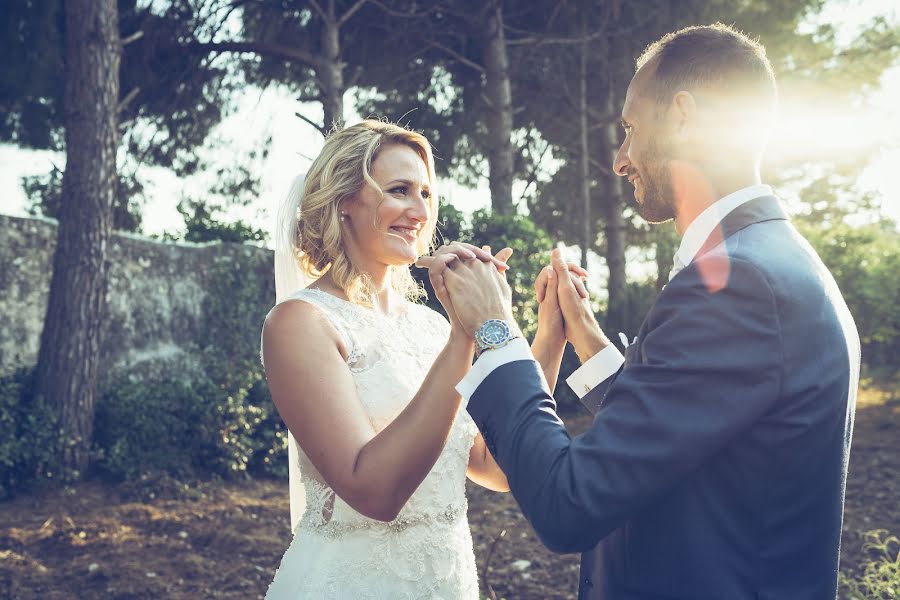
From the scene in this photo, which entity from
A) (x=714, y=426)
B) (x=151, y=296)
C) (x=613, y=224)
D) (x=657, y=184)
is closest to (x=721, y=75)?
(x=657, y=184)

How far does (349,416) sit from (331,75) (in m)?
8.68

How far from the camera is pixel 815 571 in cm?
168

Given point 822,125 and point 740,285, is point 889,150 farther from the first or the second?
point 740,285

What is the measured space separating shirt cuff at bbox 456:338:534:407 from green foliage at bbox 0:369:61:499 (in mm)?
6571

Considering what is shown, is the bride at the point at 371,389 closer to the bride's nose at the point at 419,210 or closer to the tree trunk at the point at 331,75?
the bride's nose at the point at 419,210

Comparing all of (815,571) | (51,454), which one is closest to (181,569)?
(51,454)

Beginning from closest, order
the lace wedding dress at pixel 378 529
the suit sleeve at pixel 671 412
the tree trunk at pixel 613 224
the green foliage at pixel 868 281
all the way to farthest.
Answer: the suit sleeve at pixel 671 412, the lace wedding dress at pixel 378 529, the green foliage at pixel 868 281, the tree trunk at pixel 613 224

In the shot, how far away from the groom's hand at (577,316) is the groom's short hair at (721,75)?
72 cm

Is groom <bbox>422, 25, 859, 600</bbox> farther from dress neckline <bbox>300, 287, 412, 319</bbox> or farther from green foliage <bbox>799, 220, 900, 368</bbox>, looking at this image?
green foliage <bbox>799, 220, 900, 368</bbox>

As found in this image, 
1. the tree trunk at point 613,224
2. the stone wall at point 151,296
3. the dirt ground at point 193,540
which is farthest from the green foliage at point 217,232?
the tree trunk at point 613,224

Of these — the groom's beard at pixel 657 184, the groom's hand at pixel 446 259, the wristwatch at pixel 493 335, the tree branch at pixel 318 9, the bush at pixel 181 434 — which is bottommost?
the bush at pixel 181 434

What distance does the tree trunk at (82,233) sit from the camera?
25.6 feet

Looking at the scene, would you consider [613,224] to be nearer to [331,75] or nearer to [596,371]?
[331,75]

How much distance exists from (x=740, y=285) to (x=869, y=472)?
7671 mm
